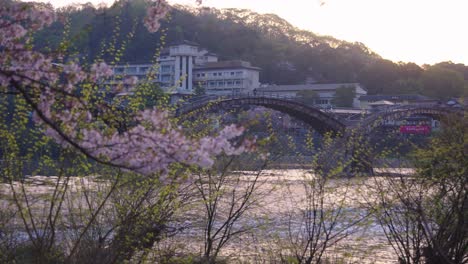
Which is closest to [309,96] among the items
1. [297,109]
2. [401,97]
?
[401,97]

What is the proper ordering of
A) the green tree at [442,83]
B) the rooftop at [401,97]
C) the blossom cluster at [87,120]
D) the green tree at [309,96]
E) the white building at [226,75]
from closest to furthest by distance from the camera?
the blossom cluster at [87,120]
the rooftop at [401,97]
the green tree at [309,96]
the green tree at [442,83]
the white building at [226,75]

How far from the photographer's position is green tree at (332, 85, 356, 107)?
55.8m

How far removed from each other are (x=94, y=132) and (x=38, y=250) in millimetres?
1969

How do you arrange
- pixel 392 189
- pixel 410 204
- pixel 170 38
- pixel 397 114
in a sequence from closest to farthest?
pixel 410 204
pixel 392 189
pixel 397 114
pixel 170 38

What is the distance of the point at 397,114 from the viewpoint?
37031 mm

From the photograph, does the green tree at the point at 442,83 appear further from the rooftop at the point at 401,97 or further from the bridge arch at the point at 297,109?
the bridge arch at the point at 297,109

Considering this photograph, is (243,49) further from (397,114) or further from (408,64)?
(397,114)

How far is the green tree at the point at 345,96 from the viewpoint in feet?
183

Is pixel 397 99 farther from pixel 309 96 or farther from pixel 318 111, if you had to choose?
pixel 318 111

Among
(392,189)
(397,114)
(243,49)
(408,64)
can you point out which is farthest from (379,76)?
(392,189)

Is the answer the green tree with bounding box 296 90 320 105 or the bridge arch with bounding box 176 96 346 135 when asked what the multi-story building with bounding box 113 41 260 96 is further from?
the bridge arch with bounding box 176 96 346 135

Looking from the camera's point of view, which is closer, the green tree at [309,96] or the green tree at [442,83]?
the green tree at [309,96]

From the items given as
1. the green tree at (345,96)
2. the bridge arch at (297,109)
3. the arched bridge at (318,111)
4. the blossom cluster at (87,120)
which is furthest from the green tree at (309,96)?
the blossom cluster at (87,120)

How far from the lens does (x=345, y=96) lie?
5619 centimetres
